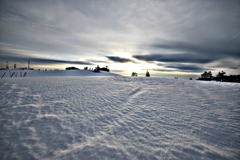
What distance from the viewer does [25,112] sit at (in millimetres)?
5285

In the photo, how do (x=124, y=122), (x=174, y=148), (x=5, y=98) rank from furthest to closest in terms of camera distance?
(x=5, y=98)
(x=124, y=122)
(x=174, y=148)

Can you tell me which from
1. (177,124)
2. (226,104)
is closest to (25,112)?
(177,124)

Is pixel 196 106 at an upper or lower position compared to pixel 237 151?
upper

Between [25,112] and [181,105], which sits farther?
[181,105]

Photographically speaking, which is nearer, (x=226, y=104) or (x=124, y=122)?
(x=124, y=122)

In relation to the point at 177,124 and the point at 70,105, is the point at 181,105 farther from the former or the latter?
the point at 70,105

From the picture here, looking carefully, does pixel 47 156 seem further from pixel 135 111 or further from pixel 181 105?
pixel 181 105

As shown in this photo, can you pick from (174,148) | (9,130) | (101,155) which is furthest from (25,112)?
(174,148)

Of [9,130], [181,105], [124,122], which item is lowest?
[9,130]

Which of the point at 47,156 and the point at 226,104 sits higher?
the point at 226,104

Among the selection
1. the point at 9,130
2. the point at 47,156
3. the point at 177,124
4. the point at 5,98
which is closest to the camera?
the point at 47,156

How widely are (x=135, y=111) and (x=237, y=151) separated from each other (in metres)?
3.64

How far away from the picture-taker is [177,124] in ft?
14.2

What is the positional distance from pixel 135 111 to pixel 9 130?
16.9 feet
